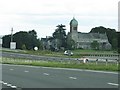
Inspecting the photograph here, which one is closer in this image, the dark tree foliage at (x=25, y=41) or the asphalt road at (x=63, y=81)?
the asphalt road at (x=63, y=81)

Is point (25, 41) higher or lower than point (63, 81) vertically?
higher

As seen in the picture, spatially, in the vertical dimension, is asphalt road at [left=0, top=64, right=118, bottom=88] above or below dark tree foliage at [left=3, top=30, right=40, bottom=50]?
below

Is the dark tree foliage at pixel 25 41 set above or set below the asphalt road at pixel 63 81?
above

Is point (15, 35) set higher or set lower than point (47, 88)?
higher

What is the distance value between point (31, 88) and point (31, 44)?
149m

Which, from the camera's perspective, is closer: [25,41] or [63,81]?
[63,81]

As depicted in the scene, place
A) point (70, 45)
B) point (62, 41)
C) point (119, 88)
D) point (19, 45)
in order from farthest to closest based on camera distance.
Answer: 1. point (62, 41)
2. point (70, 45)
3. point (19, 45)
4. point (119, 88)

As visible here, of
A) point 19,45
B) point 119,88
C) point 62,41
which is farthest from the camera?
point 62,41

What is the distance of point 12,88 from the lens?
1870 centimetres

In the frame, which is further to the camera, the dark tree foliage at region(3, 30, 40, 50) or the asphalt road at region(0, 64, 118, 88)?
the dark tree foliage at region(3, 30, 40, 50)

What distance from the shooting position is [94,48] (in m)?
188

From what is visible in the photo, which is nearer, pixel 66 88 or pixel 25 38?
pixel 66 88

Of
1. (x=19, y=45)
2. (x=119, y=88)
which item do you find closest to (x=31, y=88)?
(x=119, y=88)

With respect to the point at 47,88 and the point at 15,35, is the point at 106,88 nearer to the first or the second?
the point at 47,88
